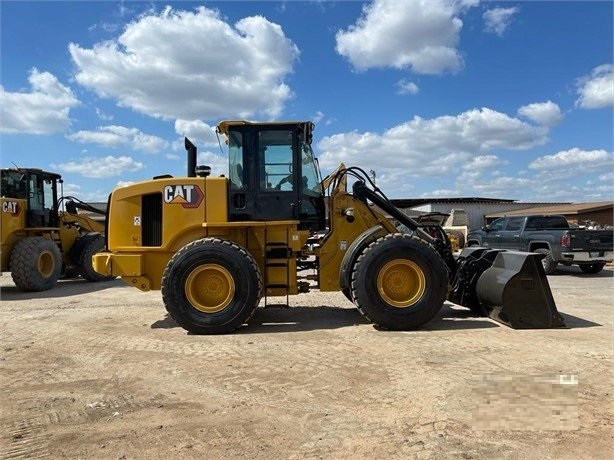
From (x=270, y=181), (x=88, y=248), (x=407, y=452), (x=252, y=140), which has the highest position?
(x=252, y=140)

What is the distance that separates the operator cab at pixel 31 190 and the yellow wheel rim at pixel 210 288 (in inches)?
324

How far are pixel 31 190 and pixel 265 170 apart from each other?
8.84 m

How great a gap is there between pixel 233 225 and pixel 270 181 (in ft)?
2.86

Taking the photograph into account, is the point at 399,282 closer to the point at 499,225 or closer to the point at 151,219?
the point at 151,219

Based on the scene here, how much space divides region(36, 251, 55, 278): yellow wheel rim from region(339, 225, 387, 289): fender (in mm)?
8790

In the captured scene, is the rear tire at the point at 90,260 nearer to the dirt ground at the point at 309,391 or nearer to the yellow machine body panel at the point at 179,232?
the dirt ground at the point at 309,391

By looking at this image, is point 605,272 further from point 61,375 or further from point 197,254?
point 61,375

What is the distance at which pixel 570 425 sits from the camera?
374cm

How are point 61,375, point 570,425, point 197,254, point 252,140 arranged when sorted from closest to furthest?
point 570,425, point 61,375, point 197,254, point 252,140

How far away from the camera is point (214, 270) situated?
7.02m

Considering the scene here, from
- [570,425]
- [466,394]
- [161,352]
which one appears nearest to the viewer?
[570,425]

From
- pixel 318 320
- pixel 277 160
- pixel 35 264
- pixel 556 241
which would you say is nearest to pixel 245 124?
pixel 277 160

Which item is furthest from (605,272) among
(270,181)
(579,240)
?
(270,181)

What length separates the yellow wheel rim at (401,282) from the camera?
7.08 m
